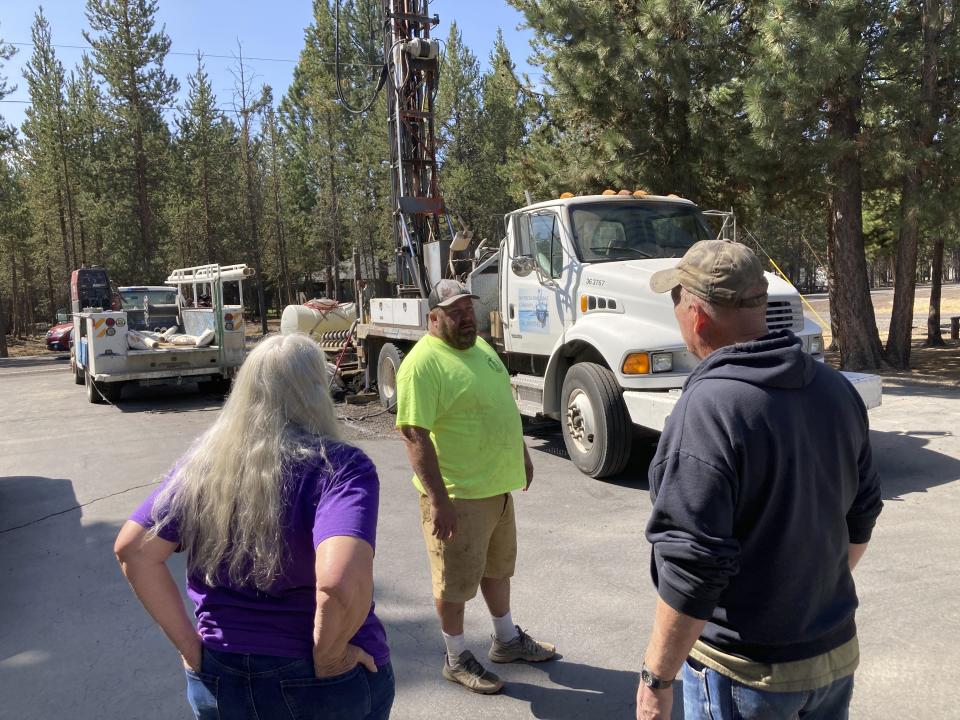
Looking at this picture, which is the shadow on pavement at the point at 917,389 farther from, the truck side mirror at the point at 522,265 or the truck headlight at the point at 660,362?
the truck side mirror at the point at 522,265

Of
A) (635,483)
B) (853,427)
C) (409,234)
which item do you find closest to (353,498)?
(853,427)

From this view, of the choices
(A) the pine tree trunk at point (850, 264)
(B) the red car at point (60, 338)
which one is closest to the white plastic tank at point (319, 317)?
(A) the pine tree trunk at point (850, 264)

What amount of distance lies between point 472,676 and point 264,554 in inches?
73.9

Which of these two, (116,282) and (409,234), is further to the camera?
(116,282)

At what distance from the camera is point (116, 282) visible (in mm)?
34406

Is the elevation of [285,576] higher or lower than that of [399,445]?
higher

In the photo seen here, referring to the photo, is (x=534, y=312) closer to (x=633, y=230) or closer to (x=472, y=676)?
(x=633, y=230)

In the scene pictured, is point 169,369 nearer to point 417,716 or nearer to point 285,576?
point 417,716

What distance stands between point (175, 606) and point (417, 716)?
163 cm

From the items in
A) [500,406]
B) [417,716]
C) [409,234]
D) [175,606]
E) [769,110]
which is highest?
[769,110]

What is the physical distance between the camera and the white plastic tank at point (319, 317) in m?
13.4

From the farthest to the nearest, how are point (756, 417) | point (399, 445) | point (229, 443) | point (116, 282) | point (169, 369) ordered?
point (116, 282) → point (169, 369) → point (399, 445) → point (229, 443) → point (756, 417)

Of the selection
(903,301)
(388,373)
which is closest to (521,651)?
(388,373)

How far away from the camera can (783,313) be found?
6.59 m
